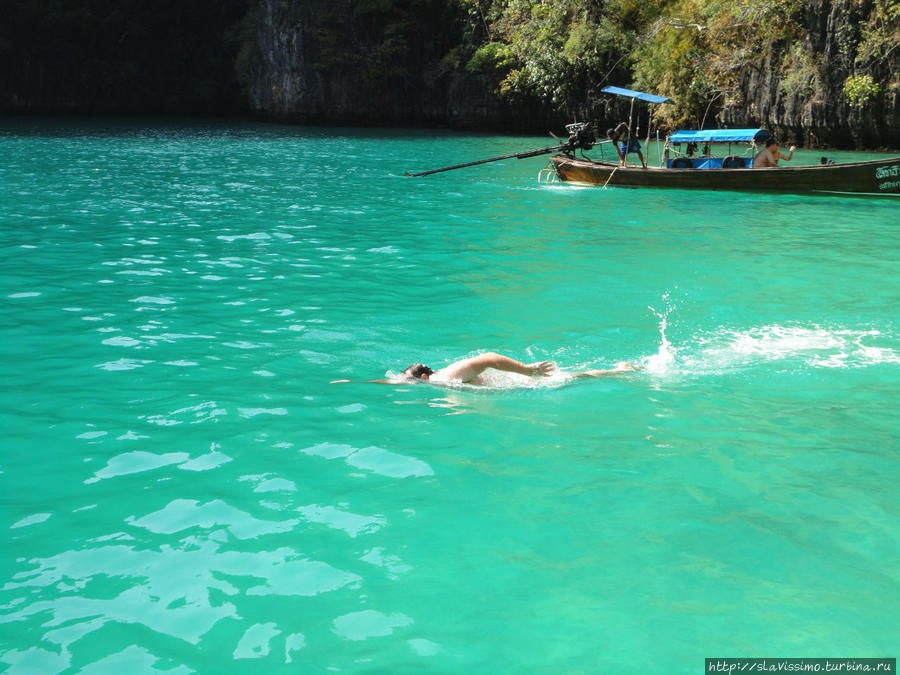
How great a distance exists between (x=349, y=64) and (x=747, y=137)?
3340 centimetres

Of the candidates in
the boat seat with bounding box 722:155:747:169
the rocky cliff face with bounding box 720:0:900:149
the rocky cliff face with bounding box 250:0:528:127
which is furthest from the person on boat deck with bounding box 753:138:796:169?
the rocky cliff face with bounding box 250:0:528:127

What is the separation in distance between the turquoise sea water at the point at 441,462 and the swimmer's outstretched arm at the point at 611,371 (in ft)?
0.30

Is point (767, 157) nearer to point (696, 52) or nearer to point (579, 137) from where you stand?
point (579, 137)

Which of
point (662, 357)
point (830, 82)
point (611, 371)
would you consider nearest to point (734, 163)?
point (830, 82)

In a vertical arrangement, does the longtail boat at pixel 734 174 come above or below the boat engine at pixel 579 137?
below

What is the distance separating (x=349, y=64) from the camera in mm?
47812

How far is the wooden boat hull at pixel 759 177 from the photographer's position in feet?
57.7

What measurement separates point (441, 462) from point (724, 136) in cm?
1585

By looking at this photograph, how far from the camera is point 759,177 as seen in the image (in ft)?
61.0

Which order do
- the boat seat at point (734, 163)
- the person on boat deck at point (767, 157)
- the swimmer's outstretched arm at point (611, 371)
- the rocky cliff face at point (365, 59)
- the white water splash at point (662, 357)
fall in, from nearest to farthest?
the swimmer's outstretched arm at point (611, 371) < the white water splash at point (662, 357) < the person on boat deck at point (767, 157) < the boat seat at point (734, 163) < the rocky cliff face at point (365, 59)

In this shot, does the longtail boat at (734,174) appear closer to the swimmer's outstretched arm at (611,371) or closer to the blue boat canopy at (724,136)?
the blue boat canopy at (724,136)

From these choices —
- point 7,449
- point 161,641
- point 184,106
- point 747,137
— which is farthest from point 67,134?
point 161,641

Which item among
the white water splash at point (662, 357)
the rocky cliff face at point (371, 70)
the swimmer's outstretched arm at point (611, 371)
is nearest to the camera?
the swimmer's outstretched arm at point (611, 371)

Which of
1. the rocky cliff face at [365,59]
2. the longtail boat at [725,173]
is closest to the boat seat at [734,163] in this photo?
the longtail boat at [725,173]
